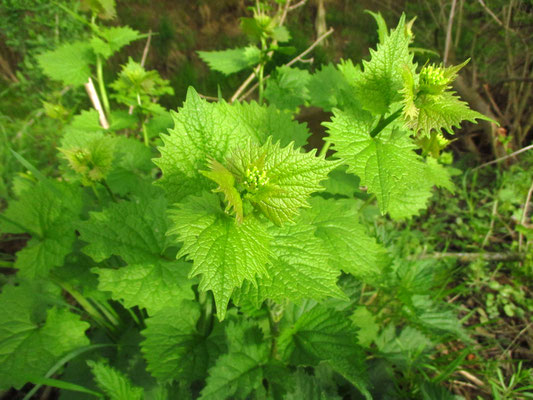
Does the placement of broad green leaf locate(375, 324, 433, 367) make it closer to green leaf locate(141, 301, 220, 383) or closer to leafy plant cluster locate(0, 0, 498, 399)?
leafy plant cluster locate(0, 0, 498, 399)

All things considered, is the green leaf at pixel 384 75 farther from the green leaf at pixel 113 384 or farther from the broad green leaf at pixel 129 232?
the green leaf at pixel 113 384

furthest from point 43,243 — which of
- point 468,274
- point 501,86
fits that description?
point 501,86

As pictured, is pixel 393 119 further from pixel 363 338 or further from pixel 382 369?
pixel 382 369

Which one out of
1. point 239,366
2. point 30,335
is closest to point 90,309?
point 30,335

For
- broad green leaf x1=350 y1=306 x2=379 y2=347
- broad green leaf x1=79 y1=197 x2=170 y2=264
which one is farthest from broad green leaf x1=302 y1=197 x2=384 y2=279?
broad green leaf x1=79 y1=197 x2=170 y2=264

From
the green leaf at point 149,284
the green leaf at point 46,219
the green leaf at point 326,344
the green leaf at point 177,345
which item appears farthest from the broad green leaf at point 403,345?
the green leaf at point 46,219

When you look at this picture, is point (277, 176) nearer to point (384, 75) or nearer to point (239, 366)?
point (384, 75)
